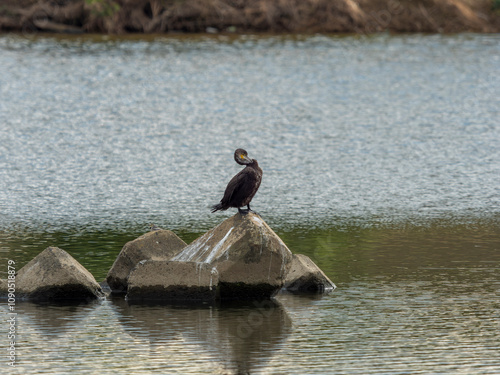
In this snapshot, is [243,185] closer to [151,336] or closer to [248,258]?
[248,258]

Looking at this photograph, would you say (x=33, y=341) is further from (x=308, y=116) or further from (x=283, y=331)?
(x=308, y=116)

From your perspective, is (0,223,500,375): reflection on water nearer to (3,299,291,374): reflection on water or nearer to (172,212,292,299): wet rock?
(3,299,291,374): reflection on water

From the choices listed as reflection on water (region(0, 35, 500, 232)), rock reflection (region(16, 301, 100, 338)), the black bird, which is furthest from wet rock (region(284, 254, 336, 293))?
reflection on water (region(0, 35, 500, 232))

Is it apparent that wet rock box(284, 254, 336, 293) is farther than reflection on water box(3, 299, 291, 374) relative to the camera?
Yes

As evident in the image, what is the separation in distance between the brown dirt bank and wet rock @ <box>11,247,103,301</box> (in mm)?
47453

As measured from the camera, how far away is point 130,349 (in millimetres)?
11883

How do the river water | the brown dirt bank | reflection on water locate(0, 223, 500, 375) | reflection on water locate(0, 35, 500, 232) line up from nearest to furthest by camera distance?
reflection on water locate(0, 223, 500, 375), the river water, reflection on water locate(0, 35, 500, 232), the brown dirt bank

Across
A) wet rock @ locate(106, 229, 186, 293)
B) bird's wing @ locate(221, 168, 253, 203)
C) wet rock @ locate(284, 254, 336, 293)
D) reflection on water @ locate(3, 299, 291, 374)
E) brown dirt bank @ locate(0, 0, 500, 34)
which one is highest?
brown dirt bank @ locate(0, 0, 500, 34)

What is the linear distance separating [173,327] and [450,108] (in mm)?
24523

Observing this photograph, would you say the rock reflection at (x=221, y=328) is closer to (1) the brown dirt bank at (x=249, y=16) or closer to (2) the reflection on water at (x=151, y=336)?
(2) the reflection on water at (x=151, y=336)

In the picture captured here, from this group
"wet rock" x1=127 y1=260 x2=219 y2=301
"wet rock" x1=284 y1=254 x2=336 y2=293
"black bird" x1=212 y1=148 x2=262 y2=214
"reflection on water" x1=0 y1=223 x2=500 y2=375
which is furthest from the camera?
"wet rock" x1=284 y1=254 x2=336 y2=293

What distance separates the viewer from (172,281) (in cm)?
1409

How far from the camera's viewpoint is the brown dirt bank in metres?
60.9

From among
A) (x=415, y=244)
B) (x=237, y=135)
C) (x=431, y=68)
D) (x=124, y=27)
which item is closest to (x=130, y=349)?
(x=415, y=244)
